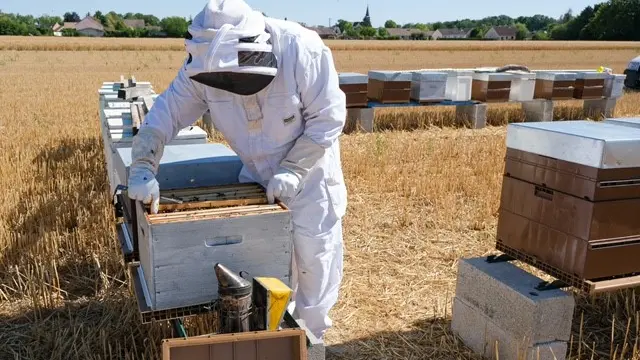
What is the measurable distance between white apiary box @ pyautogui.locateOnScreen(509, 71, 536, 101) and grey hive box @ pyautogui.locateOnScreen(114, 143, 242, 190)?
33.6 ft

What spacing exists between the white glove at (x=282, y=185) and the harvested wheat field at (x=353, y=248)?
40.5 inches

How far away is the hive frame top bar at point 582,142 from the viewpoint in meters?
3.03

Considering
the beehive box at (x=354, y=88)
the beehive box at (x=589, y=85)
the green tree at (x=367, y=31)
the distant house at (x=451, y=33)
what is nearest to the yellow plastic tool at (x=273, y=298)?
the beehive box at (x=354, y=88)

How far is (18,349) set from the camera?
363 centimetres

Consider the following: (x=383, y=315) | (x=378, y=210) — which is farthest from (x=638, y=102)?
(x=383, y=315)

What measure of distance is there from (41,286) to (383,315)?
8.13 feet

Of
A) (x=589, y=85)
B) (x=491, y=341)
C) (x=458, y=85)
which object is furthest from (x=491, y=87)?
(x=491, y=341)

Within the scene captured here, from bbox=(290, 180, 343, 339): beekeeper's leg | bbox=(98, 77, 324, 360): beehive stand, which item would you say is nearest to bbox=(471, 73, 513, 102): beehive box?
bbox=(290, 180, 343, 339): beekeeper's leg

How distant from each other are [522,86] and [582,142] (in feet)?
33.5

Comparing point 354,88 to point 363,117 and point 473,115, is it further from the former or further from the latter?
point 473,115

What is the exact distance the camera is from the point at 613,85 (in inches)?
544

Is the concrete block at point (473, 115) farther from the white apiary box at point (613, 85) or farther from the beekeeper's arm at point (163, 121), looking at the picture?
the beekeeper's arm at point (163, 121)

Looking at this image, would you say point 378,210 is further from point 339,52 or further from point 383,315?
point 339,52

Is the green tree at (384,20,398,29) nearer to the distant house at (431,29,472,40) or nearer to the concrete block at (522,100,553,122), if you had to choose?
the distant house at (431,29,472,40)
